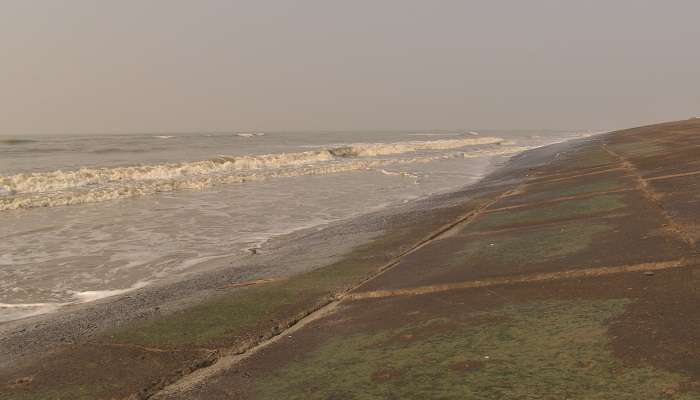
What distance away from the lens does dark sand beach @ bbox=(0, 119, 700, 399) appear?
7.40ft

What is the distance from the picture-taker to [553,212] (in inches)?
245

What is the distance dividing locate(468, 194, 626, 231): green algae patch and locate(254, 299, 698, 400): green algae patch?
302cm

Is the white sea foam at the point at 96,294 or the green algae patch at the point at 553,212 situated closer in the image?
the white sea foam at the point at 96,294

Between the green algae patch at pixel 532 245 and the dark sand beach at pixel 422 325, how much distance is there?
0.10ft

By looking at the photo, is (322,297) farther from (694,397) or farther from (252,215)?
(252,215)

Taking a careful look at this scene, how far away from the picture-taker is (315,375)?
255cm

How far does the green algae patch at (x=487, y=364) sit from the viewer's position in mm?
2041

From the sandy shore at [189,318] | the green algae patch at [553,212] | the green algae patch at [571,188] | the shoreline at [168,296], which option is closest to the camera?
the sandy shore at [189,318]

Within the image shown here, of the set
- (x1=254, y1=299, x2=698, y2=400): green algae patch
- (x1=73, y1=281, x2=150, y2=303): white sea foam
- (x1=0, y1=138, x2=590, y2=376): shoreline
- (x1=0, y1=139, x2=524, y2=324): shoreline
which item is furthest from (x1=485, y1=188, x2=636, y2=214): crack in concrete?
(x1=73, y1=281, x2=150, y2=303): white sea foam

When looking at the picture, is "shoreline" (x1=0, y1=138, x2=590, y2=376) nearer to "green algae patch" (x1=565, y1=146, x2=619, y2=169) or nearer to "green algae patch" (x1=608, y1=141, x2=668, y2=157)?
"green algae patch" (x1=565, y1=146, x2=619, y2=169)

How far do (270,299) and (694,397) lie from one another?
296cm

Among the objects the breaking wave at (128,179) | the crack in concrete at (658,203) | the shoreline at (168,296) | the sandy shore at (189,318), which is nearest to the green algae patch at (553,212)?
the crack in concrete at (658,203)

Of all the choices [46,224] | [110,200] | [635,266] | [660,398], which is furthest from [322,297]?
[110,200]

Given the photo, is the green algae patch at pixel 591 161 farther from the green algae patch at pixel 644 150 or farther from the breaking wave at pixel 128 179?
the breaking wave at pixel 128 179
